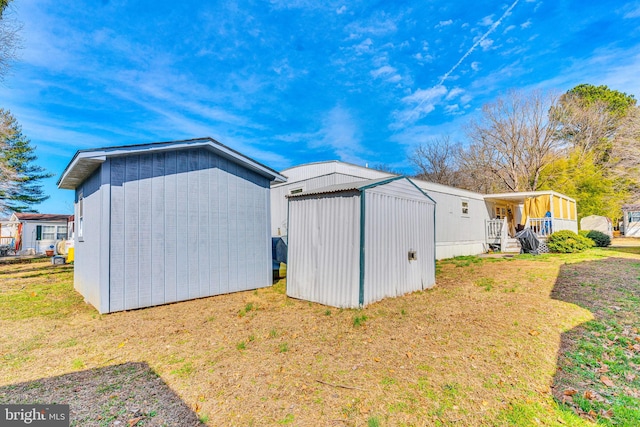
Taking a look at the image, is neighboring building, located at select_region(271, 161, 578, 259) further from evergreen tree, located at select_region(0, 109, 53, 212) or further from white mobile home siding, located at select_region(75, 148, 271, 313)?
evergreen tree, located at select_region(0, 109, 53, 212)

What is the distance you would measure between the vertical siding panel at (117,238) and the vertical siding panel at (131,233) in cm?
6

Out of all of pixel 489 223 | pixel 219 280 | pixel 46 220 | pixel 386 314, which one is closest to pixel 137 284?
pixel 219 280

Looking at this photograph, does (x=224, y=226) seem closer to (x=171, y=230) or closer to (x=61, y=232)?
(x=171, y=230)

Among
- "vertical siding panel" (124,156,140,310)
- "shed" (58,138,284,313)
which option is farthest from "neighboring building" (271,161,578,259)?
"vertical siding panel" (124,156,140,310)

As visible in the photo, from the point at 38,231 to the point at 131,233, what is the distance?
82.4ft

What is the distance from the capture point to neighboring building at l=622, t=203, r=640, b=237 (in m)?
28.2

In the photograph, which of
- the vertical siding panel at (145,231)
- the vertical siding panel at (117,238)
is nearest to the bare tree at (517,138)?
the vertical siding panel at (145,231)

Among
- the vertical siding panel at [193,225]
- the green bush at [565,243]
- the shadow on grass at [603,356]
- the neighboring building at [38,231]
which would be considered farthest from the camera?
the neighboring building at [38,231]

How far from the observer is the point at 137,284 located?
5.67 m

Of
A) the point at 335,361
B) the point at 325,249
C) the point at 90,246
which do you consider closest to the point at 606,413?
the point at 335,361

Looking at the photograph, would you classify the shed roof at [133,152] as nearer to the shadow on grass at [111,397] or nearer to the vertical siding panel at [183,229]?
the vertical siding panel at [183,229]

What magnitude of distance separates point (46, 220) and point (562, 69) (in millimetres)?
37047

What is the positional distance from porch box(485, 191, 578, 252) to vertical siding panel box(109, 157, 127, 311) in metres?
16.8

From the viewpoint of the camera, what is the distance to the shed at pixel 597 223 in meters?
24.8
